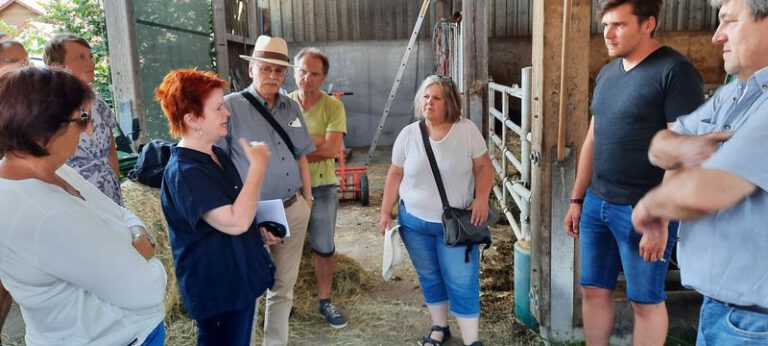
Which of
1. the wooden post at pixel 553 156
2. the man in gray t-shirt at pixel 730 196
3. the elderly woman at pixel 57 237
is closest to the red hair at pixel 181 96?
the elderly woman at pixel 57 237

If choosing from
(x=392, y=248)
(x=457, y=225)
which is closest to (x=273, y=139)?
(x=392, y=248)

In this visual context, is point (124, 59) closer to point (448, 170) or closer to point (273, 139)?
point (273, 139)

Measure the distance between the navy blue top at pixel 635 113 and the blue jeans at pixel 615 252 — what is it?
0.07 meters

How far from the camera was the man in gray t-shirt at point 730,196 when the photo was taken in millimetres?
1164

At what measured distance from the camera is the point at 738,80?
1439mm

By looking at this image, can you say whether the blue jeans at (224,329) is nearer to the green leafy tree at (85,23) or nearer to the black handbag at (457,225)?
the black handbag at (457,225)

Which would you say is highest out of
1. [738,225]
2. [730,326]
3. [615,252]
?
[738,225]

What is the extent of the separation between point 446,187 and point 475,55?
3.45 metres

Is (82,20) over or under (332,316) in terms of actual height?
over

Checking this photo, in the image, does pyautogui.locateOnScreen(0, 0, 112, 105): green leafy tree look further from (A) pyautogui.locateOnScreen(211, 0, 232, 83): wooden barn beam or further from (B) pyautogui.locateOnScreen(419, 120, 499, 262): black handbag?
(B) pyautogui.locateOnScreen(419, 120, 499, 262): black handbag

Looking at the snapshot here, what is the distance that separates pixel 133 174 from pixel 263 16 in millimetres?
7302

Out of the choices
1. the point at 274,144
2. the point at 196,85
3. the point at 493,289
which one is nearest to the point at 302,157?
the point at 274,144

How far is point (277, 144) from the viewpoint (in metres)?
2.73

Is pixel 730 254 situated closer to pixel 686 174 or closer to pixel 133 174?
pixel 686 174
